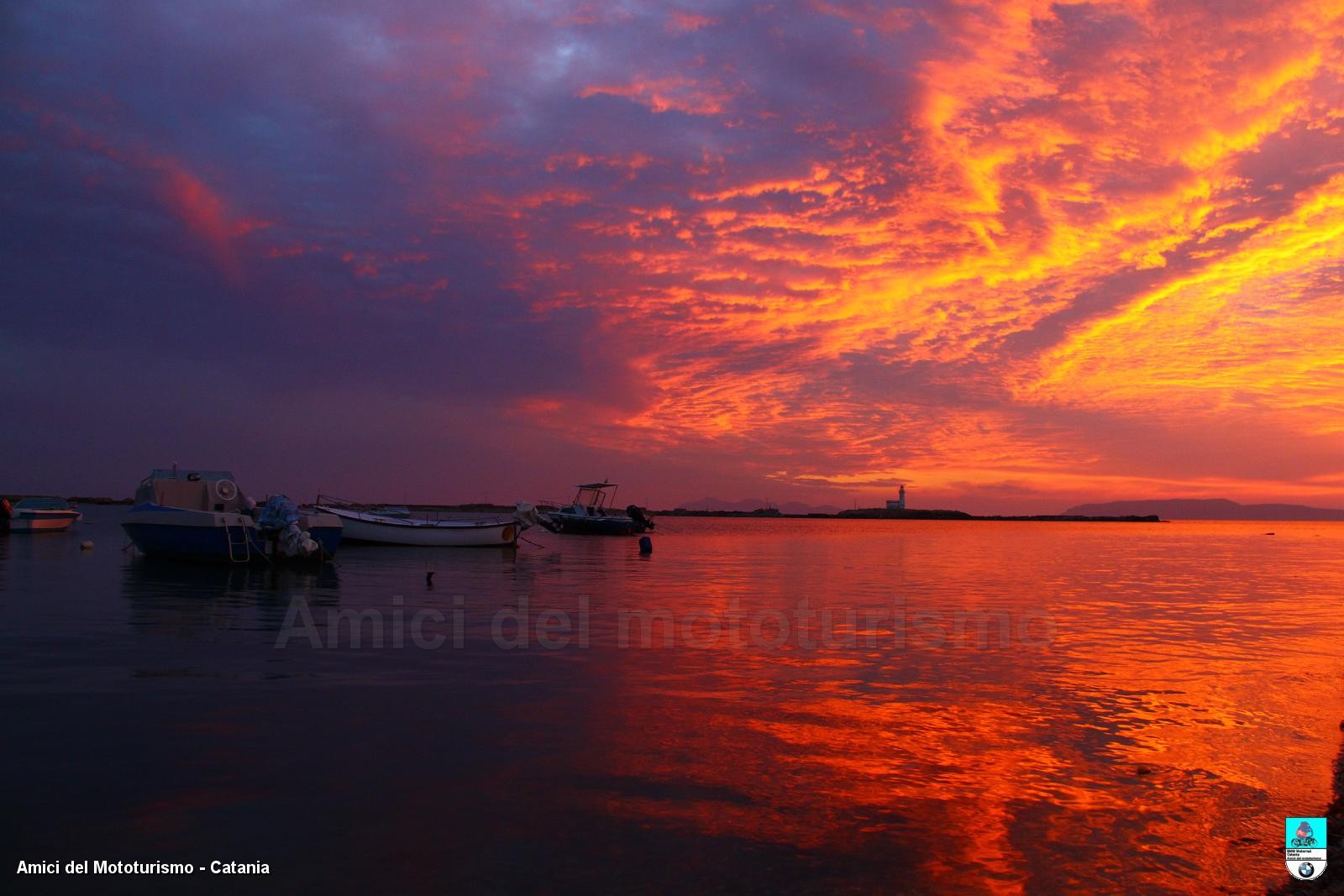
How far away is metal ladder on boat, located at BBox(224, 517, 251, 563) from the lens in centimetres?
3547

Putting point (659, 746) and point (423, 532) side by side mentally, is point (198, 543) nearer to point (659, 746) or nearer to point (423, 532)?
point (423, 532)

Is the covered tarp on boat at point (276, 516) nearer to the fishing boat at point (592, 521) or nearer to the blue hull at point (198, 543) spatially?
the blue hull at point (198, 543)

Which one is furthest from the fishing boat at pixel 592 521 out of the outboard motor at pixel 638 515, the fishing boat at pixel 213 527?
the fishing boat at pixel 213 527

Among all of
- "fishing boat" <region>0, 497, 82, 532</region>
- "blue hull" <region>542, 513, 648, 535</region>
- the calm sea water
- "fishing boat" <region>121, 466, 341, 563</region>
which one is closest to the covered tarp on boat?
"fishing boat" <region>121, 466, 341, 563</region>

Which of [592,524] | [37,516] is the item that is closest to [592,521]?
[592,524]

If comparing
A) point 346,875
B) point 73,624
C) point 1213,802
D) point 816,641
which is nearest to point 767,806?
point 346,875

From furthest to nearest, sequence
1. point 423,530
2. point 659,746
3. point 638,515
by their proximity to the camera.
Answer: point 638,515 → point 423,530 → point 659,746

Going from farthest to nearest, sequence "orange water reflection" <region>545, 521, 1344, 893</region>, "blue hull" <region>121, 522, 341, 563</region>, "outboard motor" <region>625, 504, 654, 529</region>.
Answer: "outboard motor" <region>625, 504, 654, 529</region>, "blue hull" <region>121, 522, 341, 563</region>, "orange water reflection" <region>545, 521, 1344, 893</region>

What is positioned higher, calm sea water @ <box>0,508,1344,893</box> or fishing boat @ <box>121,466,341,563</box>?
fishing boat @ <box>121,466,341,563</box>

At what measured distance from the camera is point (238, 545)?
35906 mm

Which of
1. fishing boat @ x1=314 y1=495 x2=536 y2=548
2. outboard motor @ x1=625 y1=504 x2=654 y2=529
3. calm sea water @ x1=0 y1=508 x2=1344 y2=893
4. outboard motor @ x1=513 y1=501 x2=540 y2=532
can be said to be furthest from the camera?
outboard motor @ x1=625 y1=504 x2=654 y2=529

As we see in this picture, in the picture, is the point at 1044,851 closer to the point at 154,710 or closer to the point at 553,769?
the point at 553,769

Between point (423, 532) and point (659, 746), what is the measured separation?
48011 mm

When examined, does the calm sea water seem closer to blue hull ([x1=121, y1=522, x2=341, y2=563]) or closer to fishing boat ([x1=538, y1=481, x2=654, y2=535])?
Answer: blue hull ([x1=121, y1=522, x2=341, y2=563])
